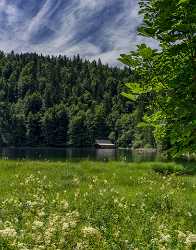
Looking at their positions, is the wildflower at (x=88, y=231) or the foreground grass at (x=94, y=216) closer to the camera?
the wildflower at (x=88, y=231)

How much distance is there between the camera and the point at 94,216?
15.8 m

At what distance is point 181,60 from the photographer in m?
8.36

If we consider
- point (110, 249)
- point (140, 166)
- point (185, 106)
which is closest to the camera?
point (185, 106)

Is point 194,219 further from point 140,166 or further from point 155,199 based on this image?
point 140,166

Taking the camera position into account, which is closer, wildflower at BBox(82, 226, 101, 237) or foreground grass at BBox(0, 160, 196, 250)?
wildflower at BBox(82, 226, 101, 237)

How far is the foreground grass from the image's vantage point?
32.5 ft

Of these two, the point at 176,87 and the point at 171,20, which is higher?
the point at 171,20

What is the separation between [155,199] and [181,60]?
12.5 metres

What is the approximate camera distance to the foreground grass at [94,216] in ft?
32.5

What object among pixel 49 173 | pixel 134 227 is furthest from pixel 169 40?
pixel 49 173

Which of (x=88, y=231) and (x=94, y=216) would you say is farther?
(x=94, y=216)

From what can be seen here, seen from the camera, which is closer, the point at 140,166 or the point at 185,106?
the point at 185,106

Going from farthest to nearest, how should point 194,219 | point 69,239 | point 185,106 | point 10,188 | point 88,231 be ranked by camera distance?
point 10,188 < point 194,219 < point 69,239 < point 88,231 < point 185,106

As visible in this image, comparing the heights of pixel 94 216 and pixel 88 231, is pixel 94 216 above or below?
below
